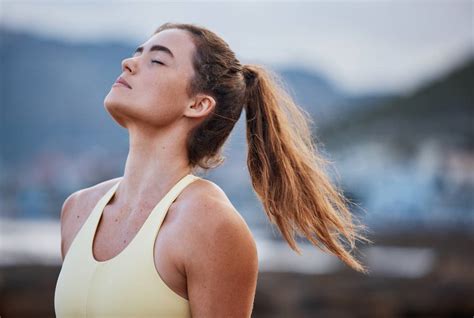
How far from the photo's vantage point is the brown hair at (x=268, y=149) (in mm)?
3145

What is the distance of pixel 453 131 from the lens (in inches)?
1641

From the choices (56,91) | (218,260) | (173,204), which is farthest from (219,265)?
(56,91)

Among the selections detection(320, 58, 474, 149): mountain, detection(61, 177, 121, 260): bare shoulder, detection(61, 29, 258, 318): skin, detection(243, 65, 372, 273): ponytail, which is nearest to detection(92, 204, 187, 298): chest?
detection(61, 29, 258, 318): skin

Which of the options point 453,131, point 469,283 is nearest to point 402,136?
point 453,131

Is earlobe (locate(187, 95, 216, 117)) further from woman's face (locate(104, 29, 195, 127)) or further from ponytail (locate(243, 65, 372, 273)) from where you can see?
ponytail (locate(243, 65, 372, 273))

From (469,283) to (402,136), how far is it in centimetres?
3766

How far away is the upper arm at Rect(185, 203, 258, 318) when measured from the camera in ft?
8.91

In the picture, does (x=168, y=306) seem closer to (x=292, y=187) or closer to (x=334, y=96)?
(x=292, y=187)

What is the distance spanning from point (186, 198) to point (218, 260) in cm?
26

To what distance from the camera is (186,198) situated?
2873mm

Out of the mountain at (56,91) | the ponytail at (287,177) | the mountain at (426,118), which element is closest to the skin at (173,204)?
the ponytail at (287,177)

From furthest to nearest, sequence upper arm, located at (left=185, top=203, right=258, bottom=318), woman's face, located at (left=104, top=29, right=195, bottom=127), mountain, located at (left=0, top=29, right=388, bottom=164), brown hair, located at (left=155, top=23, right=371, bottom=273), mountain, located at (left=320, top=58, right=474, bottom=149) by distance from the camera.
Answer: mountain, located at (left=0, top=29, right=388, bottom=164)
mountain, located at (left=320, top=58, right=474, bottom=149)
brown hair, located at (left=155, top=23, right=371, bottom=273)
woman's face, located at (left=104, top=29, right=195, bottom=127)
upper arm, located at (left=185, top=203, right=258, bottom=318)

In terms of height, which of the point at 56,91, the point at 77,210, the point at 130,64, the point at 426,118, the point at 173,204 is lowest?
the point at 56,91

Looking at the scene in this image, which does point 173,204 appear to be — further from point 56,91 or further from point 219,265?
point 56,91
